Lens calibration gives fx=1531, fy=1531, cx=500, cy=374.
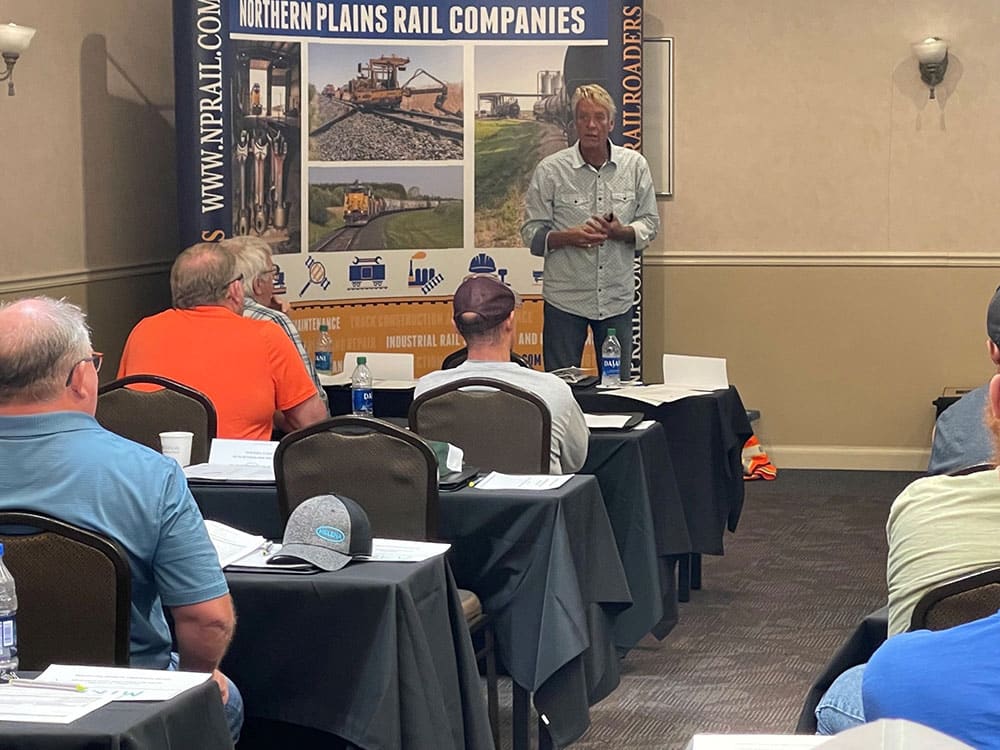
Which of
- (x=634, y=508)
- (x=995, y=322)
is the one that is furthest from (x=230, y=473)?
(x=995, y=322)

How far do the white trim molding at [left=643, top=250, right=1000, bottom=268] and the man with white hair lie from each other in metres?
3.78

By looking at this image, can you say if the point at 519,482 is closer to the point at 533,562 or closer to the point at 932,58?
the point at 533,562

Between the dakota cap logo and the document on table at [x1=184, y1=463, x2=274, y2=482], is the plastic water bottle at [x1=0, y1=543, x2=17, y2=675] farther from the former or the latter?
the document on table at [x1=184, y1=463, x2=274, y2=482]

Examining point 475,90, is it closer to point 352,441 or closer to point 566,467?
point 566,467

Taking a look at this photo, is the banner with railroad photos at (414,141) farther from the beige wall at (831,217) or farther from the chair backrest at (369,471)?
the chair backrest at (369,471)

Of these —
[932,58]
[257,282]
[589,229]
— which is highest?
[932,58]

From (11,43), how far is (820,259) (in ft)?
14.5

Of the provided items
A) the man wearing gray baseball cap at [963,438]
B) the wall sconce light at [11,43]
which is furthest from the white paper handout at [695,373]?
the wall sconce light at [11,43]

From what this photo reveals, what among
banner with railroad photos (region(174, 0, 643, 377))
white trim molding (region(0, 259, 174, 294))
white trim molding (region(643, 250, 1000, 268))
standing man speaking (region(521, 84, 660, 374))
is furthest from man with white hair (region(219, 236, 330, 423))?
white trim molding (region(643, 250, 1000, 268))

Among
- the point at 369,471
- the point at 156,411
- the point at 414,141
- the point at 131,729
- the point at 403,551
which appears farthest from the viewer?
the point at 414,141

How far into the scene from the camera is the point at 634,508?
443 cm

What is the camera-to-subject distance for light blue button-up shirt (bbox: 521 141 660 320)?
22.0 ft

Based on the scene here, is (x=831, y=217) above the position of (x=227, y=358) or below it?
above

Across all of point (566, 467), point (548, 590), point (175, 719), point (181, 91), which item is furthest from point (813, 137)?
point (175, 719)
